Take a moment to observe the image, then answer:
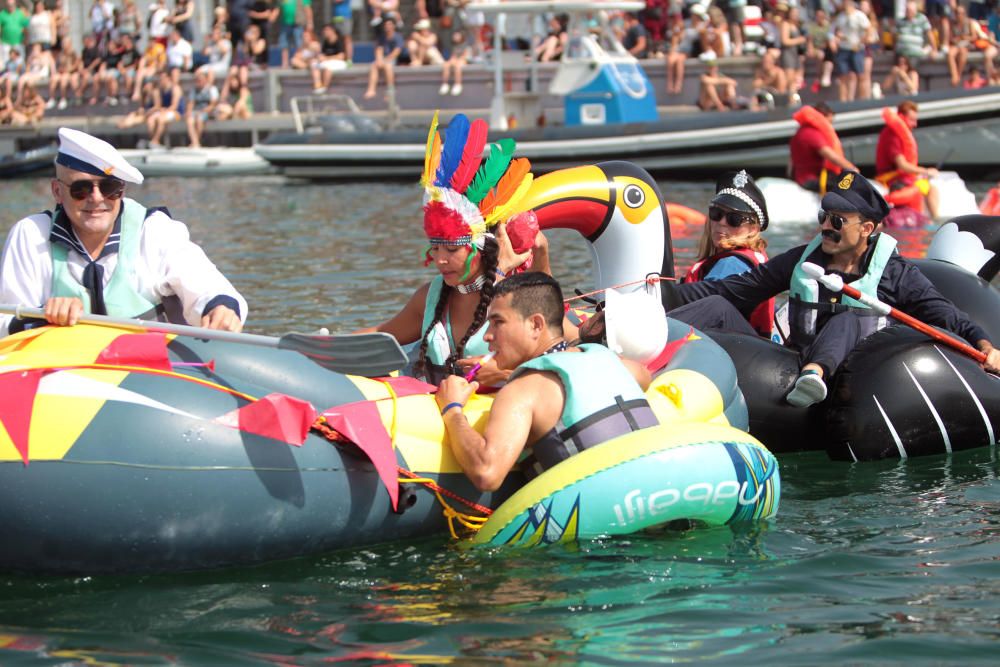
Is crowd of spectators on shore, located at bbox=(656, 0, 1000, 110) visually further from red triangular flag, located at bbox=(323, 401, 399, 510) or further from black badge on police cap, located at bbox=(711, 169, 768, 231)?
red triangular flag, located at bbox=(323, 401, 399, 510)

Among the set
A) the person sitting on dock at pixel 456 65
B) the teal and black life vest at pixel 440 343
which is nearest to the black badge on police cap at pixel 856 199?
the teal and black life vest at pixel 440 343

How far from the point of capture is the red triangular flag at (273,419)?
187 inches

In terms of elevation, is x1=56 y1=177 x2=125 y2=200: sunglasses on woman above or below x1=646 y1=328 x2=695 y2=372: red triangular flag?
above

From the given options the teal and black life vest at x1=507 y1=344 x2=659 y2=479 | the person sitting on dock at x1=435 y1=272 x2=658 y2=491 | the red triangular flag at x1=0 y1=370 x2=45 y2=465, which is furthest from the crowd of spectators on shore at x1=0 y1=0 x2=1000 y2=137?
the red triangular flag at x1=0 y1=370 x2=45 y2=465

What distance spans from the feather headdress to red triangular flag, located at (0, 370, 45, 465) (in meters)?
1.60

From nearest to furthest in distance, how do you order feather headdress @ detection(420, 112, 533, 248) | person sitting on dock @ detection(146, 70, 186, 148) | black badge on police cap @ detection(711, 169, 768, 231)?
feather headdress @ detection(420, 112, 533, 248), black badge on police cap @ detection(711, 169, 768, 231), person sitting on dock @ detection(146, 70, 186, 148)

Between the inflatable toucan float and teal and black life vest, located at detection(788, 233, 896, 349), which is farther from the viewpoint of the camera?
teal and black life vest, located at detection(788, 233, 896, 349)

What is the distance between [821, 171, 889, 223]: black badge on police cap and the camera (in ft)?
21.9

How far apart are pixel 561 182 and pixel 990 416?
83.1 inches

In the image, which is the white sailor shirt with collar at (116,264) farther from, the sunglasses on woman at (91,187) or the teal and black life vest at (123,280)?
the sunglasses on woman at (91,187)


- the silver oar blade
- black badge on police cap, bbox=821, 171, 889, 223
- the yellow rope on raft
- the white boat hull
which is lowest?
the white boat hull

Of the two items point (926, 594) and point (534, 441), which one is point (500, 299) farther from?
point (926, 594)

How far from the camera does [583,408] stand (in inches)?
204

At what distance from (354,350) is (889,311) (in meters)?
2.66
